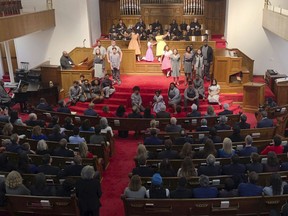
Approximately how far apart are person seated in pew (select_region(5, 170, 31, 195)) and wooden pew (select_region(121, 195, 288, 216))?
1.49 meters

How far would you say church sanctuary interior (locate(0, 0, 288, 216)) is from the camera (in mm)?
5312

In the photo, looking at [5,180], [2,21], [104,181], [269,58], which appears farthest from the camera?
[269,58]

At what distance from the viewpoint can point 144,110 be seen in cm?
1028

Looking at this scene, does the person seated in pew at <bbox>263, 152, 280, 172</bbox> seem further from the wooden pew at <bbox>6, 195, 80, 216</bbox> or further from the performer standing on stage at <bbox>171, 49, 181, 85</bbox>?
the performer standing on stage at <bbox>171, 49, 181, 85</bbox>

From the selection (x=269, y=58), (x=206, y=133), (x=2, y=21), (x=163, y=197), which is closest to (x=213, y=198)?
(x=163, y=197)

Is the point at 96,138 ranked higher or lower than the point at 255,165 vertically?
lower

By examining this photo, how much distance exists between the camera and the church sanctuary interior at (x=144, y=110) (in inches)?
209

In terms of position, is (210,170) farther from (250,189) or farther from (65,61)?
(65,61)

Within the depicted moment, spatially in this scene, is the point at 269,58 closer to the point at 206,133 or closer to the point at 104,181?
the point at 206,133

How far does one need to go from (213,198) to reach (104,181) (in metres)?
2.95

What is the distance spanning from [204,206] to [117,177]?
2.84 m

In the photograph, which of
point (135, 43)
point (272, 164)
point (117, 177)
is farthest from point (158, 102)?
point (272, 164)

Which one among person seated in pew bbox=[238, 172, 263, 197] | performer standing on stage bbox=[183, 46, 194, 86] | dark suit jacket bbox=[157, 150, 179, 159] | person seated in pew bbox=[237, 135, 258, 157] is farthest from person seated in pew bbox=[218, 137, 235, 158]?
performer standing on stage bbox=[183, 46, 194, 86]

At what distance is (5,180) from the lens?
547 cm
